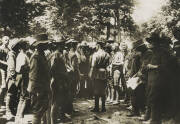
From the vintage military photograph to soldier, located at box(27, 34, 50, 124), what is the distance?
18 mm

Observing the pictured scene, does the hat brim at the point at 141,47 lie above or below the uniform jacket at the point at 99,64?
above

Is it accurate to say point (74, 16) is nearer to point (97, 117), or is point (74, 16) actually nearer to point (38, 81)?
point (97, 117)

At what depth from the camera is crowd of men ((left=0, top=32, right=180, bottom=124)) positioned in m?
5.46

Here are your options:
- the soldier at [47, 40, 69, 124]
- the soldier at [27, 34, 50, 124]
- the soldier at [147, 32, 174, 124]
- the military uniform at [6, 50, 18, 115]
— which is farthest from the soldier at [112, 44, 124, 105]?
the soldier at [27, 34, 50, 124]

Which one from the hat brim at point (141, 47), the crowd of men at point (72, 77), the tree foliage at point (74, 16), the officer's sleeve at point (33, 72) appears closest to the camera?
the officer's sleeve at point (33, 72)

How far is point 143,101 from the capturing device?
848 cm

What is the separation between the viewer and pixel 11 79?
7.79 m

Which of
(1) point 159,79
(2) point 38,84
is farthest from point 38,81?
(1) point 159,79

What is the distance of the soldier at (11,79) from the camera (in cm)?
754

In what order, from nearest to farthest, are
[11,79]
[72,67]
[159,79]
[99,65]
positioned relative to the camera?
[159,79] → [11,79] → [99,65] → [72,67]

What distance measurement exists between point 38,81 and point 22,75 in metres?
2.28

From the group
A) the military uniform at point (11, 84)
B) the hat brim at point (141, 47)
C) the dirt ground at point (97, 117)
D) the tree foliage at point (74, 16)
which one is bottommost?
the dirt ground at point (97, 117)

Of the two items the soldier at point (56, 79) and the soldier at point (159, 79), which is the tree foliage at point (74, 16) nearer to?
the soldier at point (56, 79)

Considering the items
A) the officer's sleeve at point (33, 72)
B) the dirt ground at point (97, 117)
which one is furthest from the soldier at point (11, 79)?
the officer's sleeve at point (33, 72)
